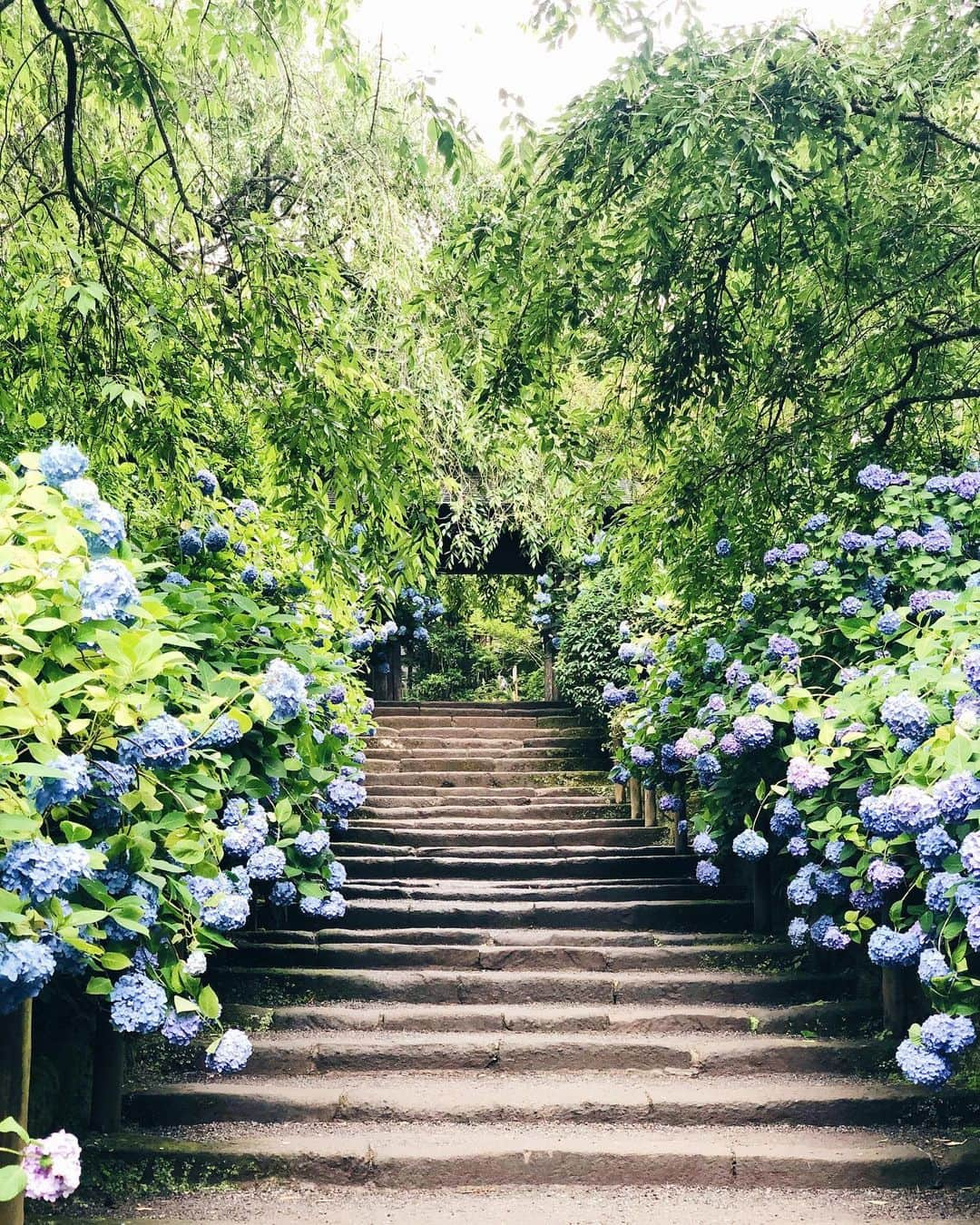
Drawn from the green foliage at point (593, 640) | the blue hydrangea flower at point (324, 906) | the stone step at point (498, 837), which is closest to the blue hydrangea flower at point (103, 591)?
Answer: the blue hydrangea flower at point (324, 906)

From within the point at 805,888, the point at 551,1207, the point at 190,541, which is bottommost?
the point at 551,1207

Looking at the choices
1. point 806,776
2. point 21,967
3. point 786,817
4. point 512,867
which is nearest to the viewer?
point 21,967

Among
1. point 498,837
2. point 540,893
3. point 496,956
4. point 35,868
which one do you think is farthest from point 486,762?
point 35,868

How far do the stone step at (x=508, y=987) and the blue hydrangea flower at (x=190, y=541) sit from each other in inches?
74.4

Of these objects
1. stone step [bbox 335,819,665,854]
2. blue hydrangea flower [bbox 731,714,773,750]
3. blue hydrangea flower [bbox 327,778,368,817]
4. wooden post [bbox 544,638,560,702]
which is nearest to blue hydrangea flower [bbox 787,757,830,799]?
blue hydrangea flower [bbox 731,714,773,750]

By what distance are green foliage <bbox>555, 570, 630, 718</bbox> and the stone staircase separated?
3.46 m

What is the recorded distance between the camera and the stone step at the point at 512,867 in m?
6.71

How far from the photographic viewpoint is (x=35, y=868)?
1.85 metres

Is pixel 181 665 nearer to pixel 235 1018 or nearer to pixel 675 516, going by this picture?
pixel 235 1018

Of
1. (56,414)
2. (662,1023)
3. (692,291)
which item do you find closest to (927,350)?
(692,291)

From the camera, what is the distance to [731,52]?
4.14 metres

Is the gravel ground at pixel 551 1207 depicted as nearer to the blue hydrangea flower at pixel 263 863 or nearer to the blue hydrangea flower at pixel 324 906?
the blue hydrangea flower at pixel 263 863

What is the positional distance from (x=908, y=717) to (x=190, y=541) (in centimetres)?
274

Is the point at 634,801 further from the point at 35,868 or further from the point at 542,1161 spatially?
the point at 35,868
